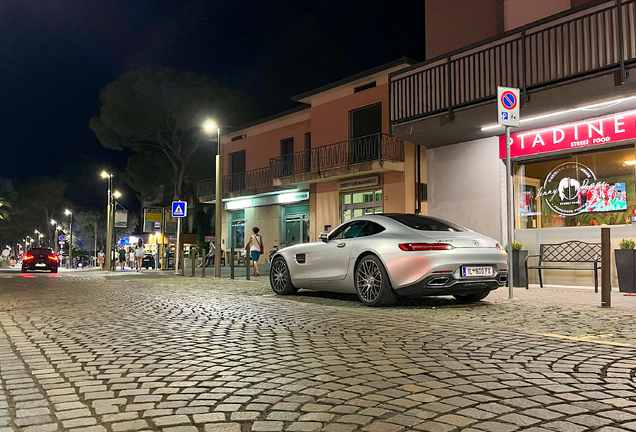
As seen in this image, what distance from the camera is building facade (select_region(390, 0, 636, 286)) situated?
11.3 metres

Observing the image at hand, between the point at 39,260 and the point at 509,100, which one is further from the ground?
the point at 509,100

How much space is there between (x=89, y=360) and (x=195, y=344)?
1.04m

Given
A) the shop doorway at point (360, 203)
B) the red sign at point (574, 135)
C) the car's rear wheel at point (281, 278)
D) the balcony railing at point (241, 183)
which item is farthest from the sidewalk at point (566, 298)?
the balcony railing at point (241, 183)

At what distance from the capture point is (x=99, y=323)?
6988 millimetres

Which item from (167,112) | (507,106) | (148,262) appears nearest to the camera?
(507,106)

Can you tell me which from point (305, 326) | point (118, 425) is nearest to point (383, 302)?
point (305, 326)

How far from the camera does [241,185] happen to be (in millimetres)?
32094

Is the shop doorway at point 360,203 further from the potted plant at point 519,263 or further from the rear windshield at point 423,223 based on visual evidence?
the rear windshield at point 423,223

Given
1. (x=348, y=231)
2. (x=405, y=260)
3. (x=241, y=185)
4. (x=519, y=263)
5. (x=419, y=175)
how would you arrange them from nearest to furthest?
1. (x=405, y=260)
2. (x=348, y=231)
3. (x=519, y=263)
4. (x=419, y=175)
5. (x=241, y=185)

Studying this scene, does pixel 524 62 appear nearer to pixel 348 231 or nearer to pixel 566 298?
pixel 566 298

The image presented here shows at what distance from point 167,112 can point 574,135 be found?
33.1 meters

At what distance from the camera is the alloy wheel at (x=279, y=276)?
1079 cm

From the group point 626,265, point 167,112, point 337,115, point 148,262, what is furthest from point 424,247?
point 167,112

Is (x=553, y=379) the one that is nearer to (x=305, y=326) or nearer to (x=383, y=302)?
(x=305, y=326)
